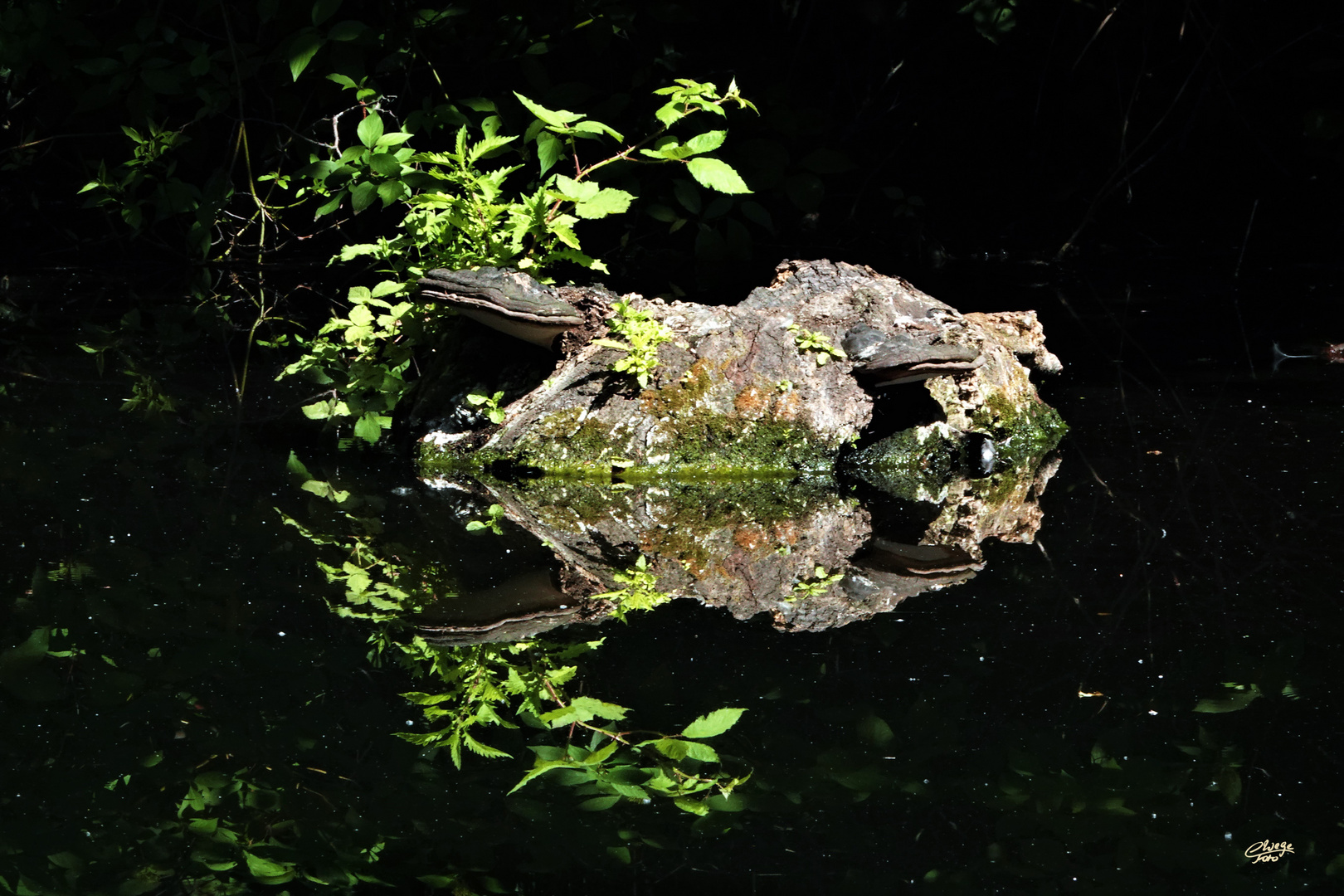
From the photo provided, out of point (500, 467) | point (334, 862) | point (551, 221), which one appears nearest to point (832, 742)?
point (334, 862)

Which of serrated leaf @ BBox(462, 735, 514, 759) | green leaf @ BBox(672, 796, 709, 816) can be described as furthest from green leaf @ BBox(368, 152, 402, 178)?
green leaf @ BBox(672, 796, 709, 816)

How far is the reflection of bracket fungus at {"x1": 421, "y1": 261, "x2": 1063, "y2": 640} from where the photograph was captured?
8.59ft

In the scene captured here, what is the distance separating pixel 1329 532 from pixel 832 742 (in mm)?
1385

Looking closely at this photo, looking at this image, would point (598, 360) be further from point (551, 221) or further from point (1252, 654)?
point (1252, 654)

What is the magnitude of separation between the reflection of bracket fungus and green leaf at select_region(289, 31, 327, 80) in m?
2.23

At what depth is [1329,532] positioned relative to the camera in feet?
8.05

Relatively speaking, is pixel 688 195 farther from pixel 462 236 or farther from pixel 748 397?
pixel 748 397

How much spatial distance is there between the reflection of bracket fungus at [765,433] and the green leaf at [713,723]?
71 cm

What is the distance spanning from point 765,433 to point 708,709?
4.78ft

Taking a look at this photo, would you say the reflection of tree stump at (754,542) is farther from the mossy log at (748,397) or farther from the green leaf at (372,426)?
the green leaf at (372,426)

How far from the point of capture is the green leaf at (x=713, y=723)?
65.7 inches

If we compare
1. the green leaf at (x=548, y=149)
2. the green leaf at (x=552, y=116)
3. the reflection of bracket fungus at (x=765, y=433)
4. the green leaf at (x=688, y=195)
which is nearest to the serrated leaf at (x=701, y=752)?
the reflection of bracket fungus at (x=765, y=433)

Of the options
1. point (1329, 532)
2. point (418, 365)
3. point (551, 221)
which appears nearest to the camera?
A: point (1329, 532)

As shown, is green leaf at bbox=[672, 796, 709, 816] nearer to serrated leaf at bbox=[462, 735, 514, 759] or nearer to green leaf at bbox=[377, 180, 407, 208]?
serrated leaf at bbox=[462, 735, 514, 759]
